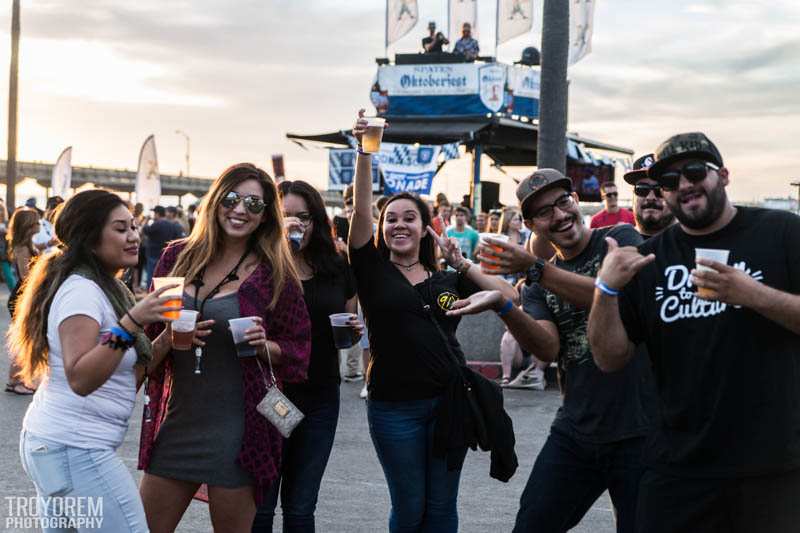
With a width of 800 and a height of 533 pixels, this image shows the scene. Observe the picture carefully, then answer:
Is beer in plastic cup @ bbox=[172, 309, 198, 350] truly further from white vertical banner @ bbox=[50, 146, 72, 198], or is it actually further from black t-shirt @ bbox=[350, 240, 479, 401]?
white vertical banner @ bbox=[50, 146, 72, 198]

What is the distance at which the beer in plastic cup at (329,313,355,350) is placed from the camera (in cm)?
502

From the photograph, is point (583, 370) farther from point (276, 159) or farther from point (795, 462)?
point (276, 159)

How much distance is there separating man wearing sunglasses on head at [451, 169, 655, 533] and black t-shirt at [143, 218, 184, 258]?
52.8ft

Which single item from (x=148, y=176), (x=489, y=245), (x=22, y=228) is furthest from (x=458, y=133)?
(x=489, y=245)

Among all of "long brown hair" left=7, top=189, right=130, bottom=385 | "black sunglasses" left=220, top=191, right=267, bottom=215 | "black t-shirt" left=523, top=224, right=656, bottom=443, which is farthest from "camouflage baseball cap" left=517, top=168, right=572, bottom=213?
"long brown hair" left=7, top=189, right=130, bottom=385

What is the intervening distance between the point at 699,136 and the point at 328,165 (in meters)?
27.3

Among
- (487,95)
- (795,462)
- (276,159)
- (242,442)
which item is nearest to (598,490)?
(795,462)

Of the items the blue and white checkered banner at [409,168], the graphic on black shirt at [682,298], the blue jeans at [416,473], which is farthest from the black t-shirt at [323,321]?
the blue and white checkered banner at [409,168]

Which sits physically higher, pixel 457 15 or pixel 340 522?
pixel 457 15

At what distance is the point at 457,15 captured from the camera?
31.0 m

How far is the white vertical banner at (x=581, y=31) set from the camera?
28938mm

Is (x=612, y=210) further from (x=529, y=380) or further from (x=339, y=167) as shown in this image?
(x=339, y=167)

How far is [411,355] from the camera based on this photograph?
4.88 meters

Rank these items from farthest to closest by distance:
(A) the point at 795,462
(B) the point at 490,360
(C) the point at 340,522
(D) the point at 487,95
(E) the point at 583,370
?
1. (D) the point at 487,95
2. (B) the point at 490,360
3. (C) the point at 340,522
4. (E) the point at 583,370
5. (A) the point at 795,462
